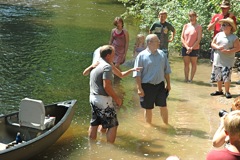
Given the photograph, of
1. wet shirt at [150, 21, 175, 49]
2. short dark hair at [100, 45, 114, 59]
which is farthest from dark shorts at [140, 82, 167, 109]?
wet shirt at [150, 21, 175, 49]

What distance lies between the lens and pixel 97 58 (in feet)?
24.4

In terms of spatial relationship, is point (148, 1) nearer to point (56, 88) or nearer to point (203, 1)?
point (203, 1)

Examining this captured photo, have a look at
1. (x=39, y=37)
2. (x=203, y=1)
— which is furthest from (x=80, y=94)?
(x=39, y=37)

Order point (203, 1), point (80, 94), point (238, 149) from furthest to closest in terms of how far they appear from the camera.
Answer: point (203, 1)
point (80, 94)
point (238, 149)

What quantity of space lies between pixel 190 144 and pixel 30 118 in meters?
2.77

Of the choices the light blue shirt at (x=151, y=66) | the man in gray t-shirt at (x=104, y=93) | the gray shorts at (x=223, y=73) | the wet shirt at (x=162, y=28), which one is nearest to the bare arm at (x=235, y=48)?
the gray shorts at (x=223, y=73)

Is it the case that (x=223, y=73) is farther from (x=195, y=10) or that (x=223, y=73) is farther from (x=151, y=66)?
(x=195, y=10)

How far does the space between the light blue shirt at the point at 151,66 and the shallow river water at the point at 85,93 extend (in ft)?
3.47

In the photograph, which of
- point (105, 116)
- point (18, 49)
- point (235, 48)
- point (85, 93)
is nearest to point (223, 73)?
point (235, 48)

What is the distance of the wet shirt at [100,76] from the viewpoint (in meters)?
7.07

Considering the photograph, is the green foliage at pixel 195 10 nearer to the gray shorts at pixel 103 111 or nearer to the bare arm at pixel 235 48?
the bare arm at pixel 235 48

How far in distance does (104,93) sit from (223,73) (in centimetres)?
383

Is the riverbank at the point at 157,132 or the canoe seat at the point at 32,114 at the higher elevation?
the canoe seat at the point at 32,114

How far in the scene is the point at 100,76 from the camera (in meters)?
7.13
